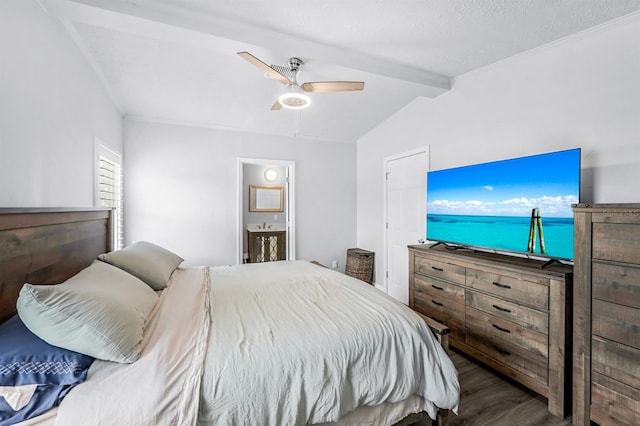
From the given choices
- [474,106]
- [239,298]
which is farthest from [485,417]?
[474,106]

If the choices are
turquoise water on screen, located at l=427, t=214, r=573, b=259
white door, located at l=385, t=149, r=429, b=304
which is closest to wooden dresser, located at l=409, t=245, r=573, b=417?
turquoise water on screen, located at l=427, t=214, r=573, b=259

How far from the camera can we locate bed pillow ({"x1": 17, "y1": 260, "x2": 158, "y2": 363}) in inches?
40.6

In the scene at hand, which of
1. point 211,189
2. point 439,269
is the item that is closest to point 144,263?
point 211,189

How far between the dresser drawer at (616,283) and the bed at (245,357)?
97cm

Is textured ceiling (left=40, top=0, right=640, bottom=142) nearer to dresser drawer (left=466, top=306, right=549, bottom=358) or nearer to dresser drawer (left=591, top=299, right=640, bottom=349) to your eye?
dresser drawer (left=591, top=299, right=640, bottom=349)

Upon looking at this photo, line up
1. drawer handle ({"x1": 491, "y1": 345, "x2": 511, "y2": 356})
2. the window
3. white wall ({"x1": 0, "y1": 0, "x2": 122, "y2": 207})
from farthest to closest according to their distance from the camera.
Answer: the window
drawer handle ({"x1": 491, "y1": 345, "x2": 511, "y2": 356})
white wall ({"x1": 0, "y1": 0, "x2": 122, "y2": 207})

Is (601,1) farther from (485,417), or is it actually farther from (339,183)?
(339,183)

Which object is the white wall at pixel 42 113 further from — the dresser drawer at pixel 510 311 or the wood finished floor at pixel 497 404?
the dresser drawer at pixel 510 311

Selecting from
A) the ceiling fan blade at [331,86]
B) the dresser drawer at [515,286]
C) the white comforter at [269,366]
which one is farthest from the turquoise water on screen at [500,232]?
the ceiling fan blade at [331,86]

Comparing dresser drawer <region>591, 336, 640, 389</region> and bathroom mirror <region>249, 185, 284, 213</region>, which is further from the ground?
bathroom mirror <region>249, 185, 284, 213</region>

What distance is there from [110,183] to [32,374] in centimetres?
269

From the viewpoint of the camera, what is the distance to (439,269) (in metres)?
2.67

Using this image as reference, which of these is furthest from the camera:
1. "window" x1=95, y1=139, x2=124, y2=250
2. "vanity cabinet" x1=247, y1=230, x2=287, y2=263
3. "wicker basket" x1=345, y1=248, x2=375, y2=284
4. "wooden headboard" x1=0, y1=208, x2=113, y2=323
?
"vanity cabinet" x1=247, y1=230, x2=287, y2=263

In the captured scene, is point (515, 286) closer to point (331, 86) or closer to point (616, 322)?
point (616, 322)
